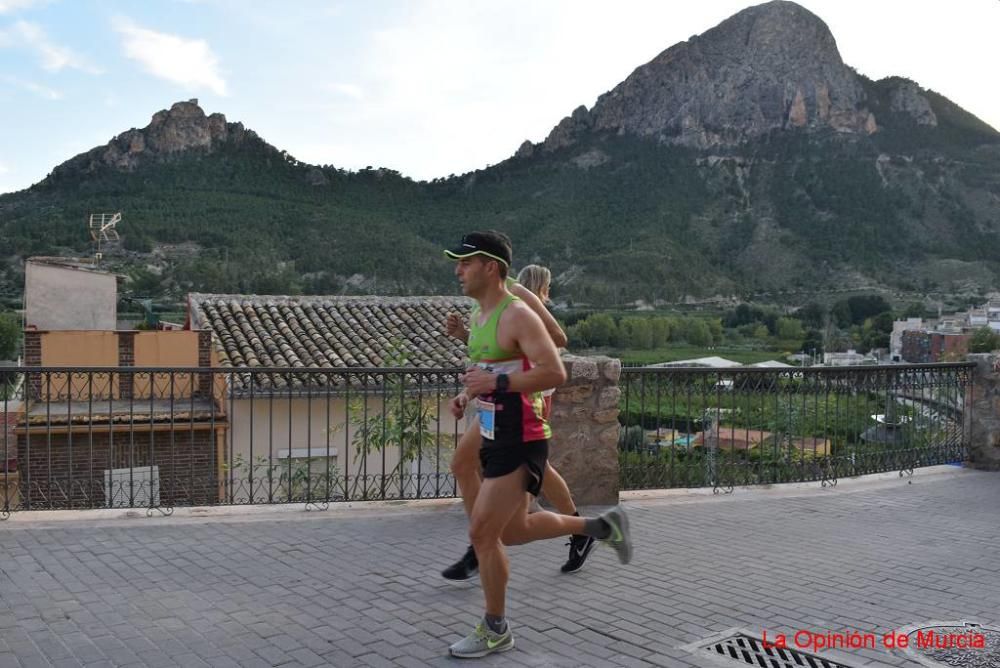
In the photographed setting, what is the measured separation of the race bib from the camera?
359 cm

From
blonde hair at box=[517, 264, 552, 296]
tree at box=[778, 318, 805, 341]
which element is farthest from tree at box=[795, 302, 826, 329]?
blonde hair at box=[517, 264, 552, 296]

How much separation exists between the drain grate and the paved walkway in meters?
0.11

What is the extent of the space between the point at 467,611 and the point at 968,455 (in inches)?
278

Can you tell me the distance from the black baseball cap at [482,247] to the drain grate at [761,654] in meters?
1.99

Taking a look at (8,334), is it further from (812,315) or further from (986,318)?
(812,315)

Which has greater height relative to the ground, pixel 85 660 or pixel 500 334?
pixel 500 334

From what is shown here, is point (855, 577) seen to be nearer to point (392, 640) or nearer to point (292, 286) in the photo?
point (392, 640)

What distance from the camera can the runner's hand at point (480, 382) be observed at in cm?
344

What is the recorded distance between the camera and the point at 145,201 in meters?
54.5

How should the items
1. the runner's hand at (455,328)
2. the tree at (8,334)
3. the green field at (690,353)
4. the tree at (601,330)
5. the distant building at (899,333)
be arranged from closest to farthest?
the runner's hand at (455,328) → the tree at (8,334) → the distant building at (899,333) → the green field at (690,353) → the tree at (601,330)

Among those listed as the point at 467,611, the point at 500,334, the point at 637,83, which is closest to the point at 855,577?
the point at 467,611

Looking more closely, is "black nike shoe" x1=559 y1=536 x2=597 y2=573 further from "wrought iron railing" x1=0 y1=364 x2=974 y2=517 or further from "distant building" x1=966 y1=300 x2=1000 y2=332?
"distant building" x1=966 y1=300 x2=1000 y2=332

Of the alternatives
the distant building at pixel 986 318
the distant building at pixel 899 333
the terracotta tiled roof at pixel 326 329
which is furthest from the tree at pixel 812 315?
the terracotta tiled roof at pixel 326 329

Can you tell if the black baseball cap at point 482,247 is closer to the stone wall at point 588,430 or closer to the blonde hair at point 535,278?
the blonde hair at point 535,278
